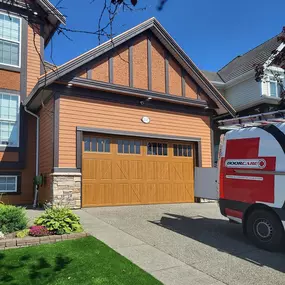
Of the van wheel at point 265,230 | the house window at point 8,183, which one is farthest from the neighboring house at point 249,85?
the van wheel at point 265,230

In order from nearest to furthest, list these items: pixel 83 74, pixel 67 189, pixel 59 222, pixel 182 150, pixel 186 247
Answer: pixel 186 247 < pixel 59 222 < pixel 67 189 < pixel 83 74 < pixel 182 150

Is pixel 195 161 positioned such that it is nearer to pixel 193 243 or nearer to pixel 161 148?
pixel 161 148

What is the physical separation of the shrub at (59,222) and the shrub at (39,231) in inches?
3.4

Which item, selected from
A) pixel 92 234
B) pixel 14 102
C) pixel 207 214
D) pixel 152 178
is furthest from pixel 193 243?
pixel 14 102

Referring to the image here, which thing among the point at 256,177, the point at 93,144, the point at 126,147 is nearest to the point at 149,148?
the point at 126,147

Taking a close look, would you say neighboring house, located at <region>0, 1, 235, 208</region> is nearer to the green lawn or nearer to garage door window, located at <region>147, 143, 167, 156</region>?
garage door window, located at <region>147, 143, 167, 156</region>

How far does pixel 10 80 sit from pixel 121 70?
4689mm

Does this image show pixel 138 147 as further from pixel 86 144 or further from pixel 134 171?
pixel 86 144

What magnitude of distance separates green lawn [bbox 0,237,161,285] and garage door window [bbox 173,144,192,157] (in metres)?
8.08

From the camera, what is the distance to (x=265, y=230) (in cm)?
662

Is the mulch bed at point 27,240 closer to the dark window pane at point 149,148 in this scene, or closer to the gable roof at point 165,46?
the gable roof at point 165,46

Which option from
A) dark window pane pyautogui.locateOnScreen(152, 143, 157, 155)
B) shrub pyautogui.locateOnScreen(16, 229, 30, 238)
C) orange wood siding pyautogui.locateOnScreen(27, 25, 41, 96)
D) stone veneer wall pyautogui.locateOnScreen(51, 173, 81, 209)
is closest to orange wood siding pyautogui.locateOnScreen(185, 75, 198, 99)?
dark window pane pyautogui.locateOnScreen(152, 143, 157, 155)

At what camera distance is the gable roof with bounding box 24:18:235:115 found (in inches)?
442

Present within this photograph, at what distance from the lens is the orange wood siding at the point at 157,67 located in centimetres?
1351
